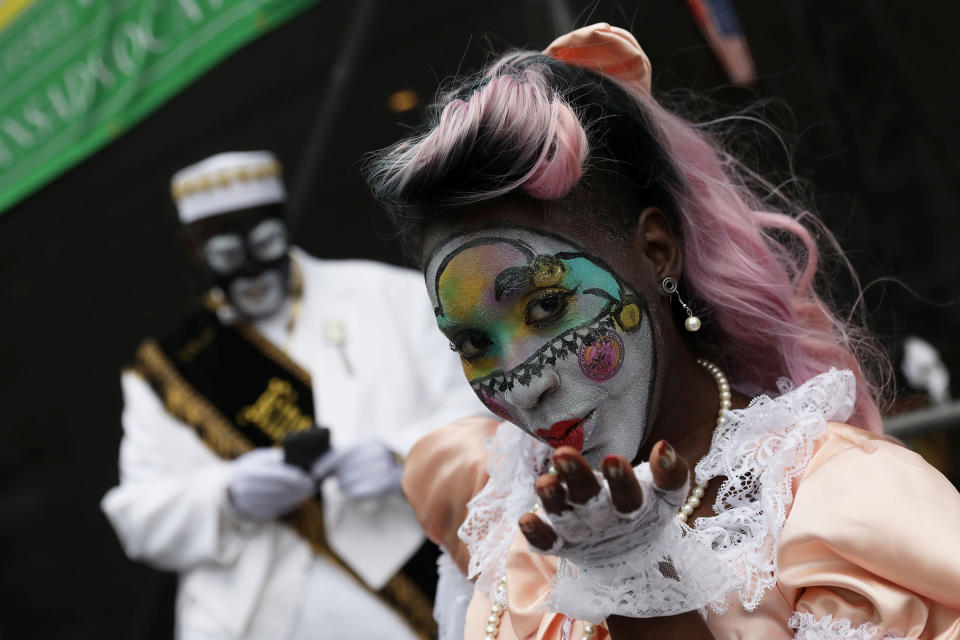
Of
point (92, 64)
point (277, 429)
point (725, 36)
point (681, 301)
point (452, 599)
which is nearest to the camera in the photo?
point (681, 301)

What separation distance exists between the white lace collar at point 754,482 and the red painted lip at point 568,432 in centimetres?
17

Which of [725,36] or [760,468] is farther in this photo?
[725,36]

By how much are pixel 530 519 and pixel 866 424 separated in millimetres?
671

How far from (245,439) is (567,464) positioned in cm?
210

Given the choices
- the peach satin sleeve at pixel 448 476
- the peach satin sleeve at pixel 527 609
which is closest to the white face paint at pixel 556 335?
the peach satin sleeve at pixel 527 609

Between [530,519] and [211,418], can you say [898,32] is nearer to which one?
[211,418]

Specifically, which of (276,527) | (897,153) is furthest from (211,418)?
(897,153)

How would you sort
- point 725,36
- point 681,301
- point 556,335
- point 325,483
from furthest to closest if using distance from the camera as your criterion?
point 325,483 → point 725,36 → point 681,301 → point 556,335

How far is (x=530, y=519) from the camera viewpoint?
45.9 inches

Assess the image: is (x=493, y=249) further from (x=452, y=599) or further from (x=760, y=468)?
(x=452, y=599)

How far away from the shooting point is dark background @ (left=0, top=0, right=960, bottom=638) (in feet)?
9.70

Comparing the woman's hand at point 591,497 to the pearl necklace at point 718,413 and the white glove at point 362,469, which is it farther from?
the white glove at point 362,469

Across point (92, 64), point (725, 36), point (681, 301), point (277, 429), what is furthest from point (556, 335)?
point (92, 64)

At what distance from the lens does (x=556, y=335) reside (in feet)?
4.64
